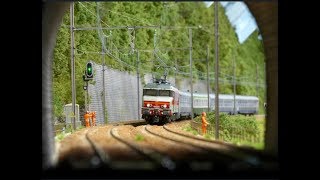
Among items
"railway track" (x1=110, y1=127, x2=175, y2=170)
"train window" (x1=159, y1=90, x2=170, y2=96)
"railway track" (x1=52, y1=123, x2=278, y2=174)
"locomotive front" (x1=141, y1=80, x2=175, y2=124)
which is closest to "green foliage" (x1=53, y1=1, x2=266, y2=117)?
"locomotive front" (x1=141, y1=80, x2=175, y2=124)

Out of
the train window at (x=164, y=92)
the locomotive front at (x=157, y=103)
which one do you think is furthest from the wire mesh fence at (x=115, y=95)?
the train window at (x=164, y=92)

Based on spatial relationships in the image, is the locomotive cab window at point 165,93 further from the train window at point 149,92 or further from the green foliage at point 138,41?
the green foliage at point 138,41

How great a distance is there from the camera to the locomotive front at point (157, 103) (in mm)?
40844

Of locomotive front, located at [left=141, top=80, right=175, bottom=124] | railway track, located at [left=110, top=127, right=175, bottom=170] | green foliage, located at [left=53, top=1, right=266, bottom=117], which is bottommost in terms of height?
railway track, located at [left=110, top=127, right=175, bottom=170]

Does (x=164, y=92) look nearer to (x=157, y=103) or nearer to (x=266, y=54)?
(x=157, y=103)

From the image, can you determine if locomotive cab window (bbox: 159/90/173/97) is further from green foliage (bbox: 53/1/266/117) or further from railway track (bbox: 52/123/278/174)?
railway track (bbox: 52/123/278/174)

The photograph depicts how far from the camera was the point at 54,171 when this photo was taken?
1388cm

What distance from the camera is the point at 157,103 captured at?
41.2 meters

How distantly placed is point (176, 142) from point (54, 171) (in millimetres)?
6904

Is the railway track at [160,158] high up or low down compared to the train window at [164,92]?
down

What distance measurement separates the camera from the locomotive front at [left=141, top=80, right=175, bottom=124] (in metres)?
40.8

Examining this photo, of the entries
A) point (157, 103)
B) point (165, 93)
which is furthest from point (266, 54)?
point (165, 93)
